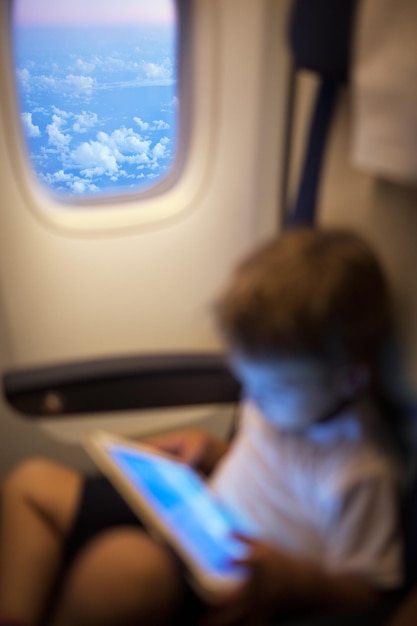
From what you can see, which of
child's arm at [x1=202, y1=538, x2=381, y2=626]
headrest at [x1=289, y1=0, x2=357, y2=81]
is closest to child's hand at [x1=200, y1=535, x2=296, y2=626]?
child's arm at [x1=202, y1=538, x2=381, y2=626]

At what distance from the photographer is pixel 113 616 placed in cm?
88

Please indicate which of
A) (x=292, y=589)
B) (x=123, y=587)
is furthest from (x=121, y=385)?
(x=292, y=589)

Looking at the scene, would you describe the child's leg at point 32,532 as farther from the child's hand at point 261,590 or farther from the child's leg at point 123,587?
the child's hand at point 261,590

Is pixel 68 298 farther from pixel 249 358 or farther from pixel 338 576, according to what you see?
pixel 338 576

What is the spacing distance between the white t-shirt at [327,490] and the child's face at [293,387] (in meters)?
0.05

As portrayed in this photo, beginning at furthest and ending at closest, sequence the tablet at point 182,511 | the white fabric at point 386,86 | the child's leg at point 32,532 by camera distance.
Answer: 1. the child's leg at point 32,532
2. the tablet at point 182,511
3. the white fabric at point 386,86

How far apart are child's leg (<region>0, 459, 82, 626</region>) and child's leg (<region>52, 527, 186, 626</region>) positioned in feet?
0.17

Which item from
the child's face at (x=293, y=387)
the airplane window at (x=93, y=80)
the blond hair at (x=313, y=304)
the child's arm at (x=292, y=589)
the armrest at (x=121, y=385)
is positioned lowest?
the child's arm at (x=292, y=589)

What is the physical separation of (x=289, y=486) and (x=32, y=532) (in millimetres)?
410

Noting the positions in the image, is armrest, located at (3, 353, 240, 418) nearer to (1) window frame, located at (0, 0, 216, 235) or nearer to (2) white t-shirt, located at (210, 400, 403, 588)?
(2) white t-shirt, located at (210, 400, 403, 588)

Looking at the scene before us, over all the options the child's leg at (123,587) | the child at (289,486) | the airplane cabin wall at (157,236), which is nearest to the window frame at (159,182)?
the airplane cabin wall at (157,236)

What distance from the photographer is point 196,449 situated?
3.64 feet

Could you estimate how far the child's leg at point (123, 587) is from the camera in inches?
34.7

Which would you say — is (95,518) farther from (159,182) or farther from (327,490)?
(159,182)
